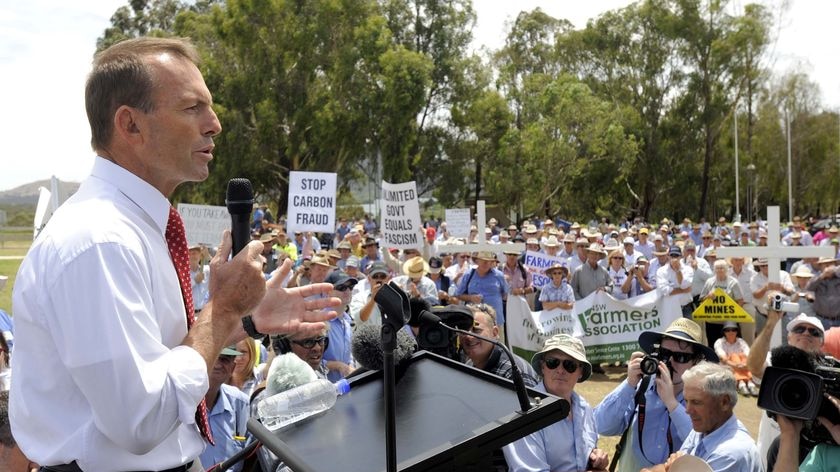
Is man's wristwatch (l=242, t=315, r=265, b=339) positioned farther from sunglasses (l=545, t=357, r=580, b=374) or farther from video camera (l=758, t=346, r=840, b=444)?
sunglasses (l=545, t=357, r=580, b=374)

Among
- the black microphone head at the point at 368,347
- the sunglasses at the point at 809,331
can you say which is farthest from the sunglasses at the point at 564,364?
the sunglasses at the point at 809,331

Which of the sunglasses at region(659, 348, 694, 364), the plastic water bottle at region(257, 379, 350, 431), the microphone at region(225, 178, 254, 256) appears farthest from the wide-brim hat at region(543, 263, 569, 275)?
Result: the microphone at region(225, 178, 254, 256)

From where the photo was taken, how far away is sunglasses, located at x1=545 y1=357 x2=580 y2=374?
4.56 meters

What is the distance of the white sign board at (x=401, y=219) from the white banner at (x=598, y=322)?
1768mm

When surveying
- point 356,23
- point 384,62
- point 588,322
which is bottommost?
point 588,322

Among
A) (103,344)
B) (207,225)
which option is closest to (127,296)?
(103,344)

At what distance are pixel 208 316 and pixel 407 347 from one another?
1.27 metres

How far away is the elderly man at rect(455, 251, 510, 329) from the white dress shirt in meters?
8.48

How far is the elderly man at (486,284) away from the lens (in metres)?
10.0

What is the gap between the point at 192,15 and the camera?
39.2 metres

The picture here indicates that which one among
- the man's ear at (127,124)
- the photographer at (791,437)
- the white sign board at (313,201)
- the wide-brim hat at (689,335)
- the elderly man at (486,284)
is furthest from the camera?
the white sign board at (313,201)

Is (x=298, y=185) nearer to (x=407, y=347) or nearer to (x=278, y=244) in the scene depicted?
(x=278, y=244)

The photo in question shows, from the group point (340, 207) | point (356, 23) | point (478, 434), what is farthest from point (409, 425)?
point (340, 207)

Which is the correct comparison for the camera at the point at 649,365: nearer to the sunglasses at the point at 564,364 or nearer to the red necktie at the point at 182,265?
the sunglasses at the point at 564,364
